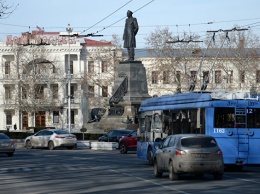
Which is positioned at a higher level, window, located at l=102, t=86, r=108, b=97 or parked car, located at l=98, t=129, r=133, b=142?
window, located at l=102, t=86, r=108, b=97

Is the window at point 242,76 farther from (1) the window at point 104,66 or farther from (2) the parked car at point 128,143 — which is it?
(2) the parked car at point 128,143

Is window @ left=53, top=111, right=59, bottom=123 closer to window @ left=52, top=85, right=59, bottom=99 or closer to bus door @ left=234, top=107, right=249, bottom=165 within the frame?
window @ left=52, top=85, right=59, bottom=99

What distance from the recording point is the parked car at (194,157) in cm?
2192

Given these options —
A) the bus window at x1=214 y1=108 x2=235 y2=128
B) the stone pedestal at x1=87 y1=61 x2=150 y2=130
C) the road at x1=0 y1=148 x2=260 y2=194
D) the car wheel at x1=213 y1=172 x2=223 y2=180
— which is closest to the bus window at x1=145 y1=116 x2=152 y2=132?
the road at x1=0 y1=148 x2=260 y2=194

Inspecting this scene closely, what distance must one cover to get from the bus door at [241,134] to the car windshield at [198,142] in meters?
3.58

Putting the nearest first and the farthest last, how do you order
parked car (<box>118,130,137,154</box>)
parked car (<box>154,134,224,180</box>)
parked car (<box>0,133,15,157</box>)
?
1. parked car (<box>154,134,224,180</box>)
2. parked car (<box>0,133,15,157</box>)
3. parked car (<box>118,130,137,154</box>)

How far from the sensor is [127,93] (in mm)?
55250

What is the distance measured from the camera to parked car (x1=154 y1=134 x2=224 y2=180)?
21922 millimetres

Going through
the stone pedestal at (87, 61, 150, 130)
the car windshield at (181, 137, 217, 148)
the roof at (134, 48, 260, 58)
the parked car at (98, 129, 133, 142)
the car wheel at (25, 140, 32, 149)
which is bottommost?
the car wheel at (25, 140, 32, 149)

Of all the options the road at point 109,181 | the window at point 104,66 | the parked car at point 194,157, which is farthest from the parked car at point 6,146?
the window at point 104,66

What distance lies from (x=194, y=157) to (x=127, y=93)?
110 feet

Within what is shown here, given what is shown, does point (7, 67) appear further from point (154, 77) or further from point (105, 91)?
point (154, 77)

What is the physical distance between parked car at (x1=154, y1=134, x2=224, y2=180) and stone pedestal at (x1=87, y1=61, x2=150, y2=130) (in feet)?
105

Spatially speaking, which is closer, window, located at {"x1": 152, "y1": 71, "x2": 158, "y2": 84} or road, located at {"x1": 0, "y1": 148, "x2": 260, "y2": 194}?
road, located at {"x1": 0, "y1": 148, "x2": 260, "y2": 194}
